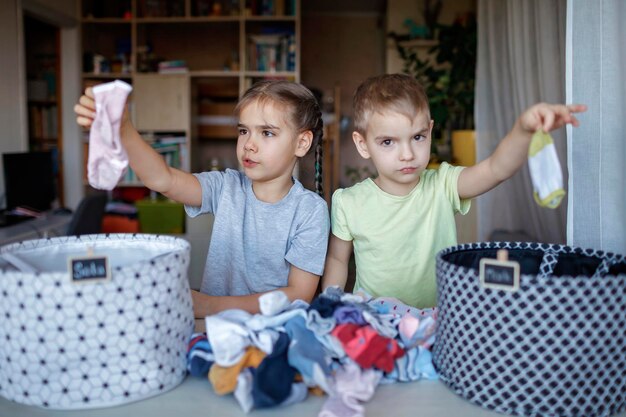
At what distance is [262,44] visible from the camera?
529 cm

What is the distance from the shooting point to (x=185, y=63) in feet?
18.1

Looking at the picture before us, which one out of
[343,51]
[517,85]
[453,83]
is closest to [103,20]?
[343,51]

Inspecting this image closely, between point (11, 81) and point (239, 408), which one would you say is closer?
point (239, 408)

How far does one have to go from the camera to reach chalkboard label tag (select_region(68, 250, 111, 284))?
73 cm

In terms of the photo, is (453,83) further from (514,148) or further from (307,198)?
(514,148)

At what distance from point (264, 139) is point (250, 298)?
318 millimetres

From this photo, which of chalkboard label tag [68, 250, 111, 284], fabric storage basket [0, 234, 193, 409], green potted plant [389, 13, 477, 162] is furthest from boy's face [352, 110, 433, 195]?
green potted plant [389, 13, 477, 162]

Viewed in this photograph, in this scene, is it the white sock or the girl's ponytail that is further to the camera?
the girl's ponytail

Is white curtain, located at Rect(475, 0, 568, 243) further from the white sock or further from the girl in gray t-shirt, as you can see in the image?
the white sock

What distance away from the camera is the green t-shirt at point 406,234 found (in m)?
1.20

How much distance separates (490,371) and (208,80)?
515cm

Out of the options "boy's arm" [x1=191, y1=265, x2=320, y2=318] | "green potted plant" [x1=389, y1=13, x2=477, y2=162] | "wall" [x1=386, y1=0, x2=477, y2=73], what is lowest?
"boy's arm" [x1=191, y1=265, x2=320, y2=318]

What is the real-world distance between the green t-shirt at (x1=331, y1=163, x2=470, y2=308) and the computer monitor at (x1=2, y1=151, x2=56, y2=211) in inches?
131

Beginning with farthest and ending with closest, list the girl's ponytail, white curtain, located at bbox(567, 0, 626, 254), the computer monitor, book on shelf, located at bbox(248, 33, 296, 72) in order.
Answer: book on shelf, located at bbox(248, 33, 296, 72)
the computer monitor
the girl's ponytail
white curtain, located at bbox(567, 0, 626, 254)
